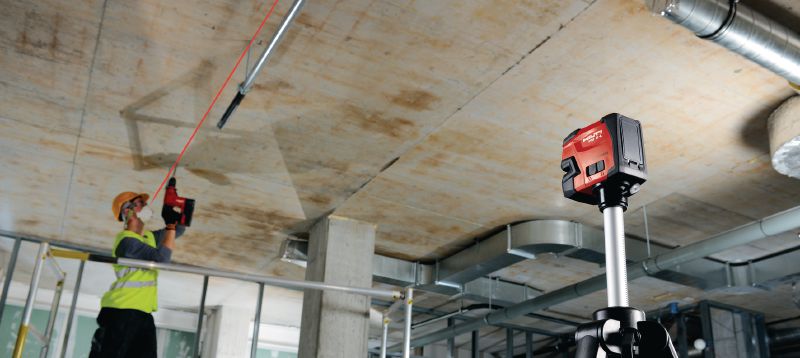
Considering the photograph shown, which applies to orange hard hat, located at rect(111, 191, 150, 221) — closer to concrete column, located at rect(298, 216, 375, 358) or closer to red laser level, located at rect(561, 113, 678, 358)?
concrete column, located at rect(298, 216, 375, 358)

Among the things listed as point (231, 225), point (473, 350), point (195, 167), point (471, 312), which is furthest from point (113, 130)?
point (473, 350)

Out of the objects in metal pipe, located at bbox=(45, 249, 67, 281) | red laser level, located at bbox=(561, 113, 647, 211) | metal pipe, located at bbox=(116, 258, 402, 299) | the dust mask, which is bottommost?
red laser level, located at bbox=(561, 113, 647, 211)

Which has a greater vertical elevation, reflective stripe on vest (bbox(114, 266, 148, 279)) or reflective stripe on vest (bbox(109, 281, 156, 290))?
reflective stripe on vest (bbox(114, 266, 148, 279))

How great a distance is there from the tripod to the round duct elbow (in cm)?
347

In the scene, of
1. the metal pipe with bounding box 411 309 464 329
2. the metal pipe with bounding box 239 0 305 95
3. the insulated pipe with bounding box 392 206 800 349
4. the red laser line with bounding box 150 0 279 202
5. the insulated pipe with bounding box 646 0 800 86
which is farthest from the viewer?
the metal pipe with bounding box 411 309 464 329

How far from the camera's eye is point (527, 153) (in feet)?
16.6

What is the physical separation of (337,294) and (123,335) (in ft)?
7.85

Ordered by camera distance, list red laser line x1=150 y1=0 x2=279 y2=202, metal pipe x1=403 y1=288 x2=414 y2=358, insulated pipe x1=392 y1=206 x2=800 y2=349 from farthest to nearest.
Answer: insulated pipe x1=392 y1=206 x2=800 y2=349, metal pipe x1=403 y1=288 x2=414 y2=358, red laser line x1=150 y1=0 x2=279 y2=202

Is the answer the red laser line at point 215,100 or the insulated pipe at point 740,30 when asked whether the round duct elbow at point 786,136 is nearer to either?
the insulated pipe at point 740,30

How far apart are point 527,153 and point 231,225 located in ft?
10.5

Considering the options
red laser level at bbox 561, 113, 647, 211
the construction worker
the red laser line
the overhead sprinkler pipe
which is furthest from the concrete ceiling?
red laser level at bbox 561, 113, 647, 211

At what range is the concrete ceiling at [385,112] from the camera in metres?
3.78

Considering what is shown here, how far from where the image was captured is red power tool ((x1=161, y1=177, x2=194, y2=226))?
4.41m

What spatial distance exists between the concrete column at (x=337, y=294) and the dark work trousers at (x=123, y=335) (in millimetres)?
2037
